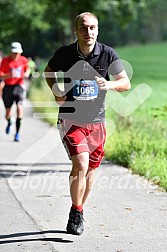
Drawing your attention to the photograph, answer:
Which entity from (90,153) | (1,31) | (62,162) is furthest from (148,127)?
(1,31)

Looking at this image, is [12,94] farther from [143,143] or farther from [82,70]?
[82,70]

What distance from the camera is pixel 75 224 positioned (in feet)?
22.7

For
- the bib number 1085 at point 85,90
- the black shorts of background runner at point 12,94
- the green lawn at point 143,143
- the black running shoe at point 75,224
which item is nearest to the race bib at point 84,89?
the bib number 1085 at point 85,90

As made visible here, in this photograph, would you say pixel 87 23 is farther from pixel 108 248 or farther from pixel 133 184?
pixel 133 184

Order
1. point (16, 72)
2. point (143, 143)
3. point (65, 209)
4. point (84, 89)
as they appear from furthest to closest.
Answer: point (16, 72), point (143, 143), point (65, 209), point (84, 89)

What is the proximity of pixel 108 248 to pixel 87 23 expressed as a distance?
6.52 ft

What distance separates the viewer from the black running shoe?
6.92m

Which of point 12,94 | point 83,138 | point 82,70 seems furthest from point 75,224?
point 12,94

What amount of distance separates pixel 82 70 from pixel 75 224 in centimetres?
140

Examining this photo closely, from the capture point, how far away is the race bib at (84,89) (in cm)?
686

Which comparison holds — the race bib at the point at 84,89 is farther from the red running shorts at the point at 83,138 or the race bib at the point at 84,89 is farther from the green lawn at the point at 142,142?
the green lawn at the point at 142,142

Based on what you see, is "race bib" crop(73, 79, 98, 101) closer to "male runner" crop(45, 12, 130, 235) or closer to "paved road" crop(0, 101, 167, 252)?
"male runner" crop(45, 12, 130, 235)

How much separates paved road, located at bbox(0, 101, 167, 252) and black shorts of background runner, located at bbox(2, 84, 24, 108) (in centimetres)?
252

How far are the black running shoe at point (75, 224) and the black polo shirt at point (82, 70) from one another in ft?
2.81
